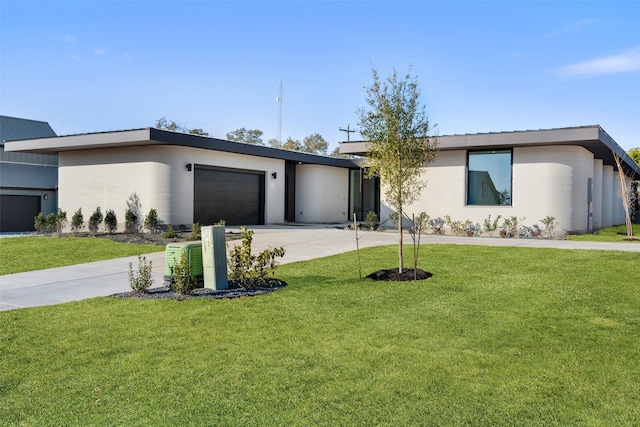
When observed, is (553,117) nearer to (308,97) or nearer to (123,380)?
(308,97)

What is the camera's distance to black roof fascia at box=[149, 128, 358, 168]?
17377 millimetres

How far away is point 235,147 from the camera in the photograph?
20.2 m

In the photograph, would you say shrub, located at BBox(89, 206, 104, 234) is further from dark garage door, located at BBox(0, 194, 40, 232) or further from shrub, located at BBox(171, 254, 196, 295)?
shrub, located at BBox(171, 254, 196, 295)

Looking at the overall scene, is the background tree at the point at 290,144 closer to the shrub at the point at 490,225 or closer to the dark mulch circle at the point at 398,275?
the shrub at the point at 490,225

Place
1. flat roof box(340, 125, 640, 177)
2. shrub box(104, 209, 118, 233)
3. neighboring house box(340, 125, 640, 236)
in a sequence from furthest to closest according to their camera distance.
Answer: shrub box(104, 209, 118, 233) → neighboring house box(340, 125, 640, 236) → flat roof box(340, 125, 640, 177)

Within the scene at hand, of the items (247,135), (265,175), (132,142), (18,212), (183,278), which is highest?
(247,135)

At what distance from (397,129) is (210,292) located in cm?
439

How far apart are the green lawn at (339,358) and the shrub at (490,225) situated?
32.9 feet

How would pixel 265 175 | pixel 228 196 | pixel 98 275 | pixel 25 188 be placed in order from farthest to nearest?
pixel 265 175 < pixel 25 188 < pixel 228 196 < pixel 98 275

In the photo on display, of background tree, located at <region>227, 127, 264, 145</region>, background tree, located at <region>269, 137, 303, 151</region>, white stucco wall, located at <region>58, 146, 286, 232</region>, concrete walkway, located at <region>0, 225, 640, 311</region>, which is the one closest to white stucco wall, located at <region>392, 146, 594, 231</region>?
concrete walkway, located at <region>0, 225, 640, 311</region>

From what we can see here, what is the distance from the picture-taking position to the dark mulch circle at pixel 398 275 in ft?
27.6

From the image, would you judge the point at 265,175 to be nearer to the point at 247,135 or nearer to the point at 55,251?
the point at 55,251

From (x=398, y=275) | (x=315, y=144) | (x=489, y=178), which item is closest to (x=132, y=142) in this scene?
(x=398, y=275)

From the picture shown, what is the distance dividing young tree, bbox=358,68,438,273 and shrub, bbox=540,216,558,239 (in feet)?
33.3
